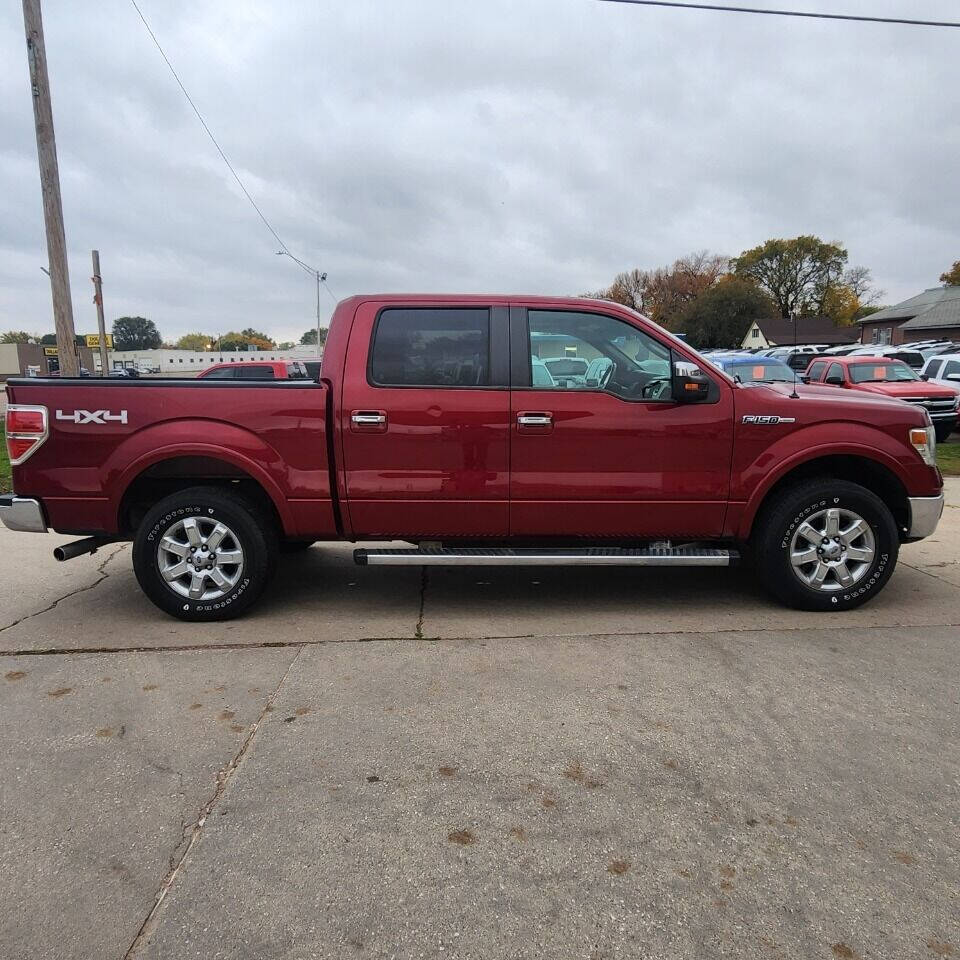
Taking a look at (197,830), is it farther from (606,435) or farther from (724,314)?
(724,314)

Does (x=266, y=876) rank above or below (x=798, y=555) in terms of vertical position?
below

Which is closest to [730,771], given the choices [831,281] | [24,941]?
[24,941]

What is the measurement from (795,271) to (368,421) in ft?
320

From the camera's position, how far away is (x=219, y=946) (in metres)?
2.03

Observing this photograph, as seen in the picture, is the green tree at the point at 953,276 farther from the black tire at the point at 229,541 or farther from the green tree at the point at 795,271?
the black tire at the point at 229,541

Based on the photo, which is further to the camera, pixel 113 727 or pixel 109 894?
pixel 113 727

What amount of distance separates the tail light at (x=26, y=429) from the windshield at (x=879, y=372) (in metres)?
15.5

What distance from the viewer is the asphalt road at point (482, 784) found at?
6.89 feet

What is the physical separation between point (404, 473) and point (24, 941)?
289 cm

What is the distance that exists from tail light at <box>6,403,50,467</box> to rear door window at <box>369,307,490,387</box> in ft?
6.60

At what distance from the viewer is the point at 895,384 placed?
14992mm

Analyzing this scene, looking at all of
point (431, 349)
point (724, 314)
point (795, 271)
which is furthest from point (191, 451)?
point (795, 271)

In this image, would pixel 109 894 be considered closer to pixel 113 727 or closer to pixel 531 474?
pixel 113 727

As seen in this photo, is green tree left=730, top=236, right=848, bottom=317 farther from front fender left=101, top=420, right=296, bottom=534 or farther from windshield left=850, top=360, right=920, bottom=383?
front fender left=101, top=420, right=296, bottom=534
